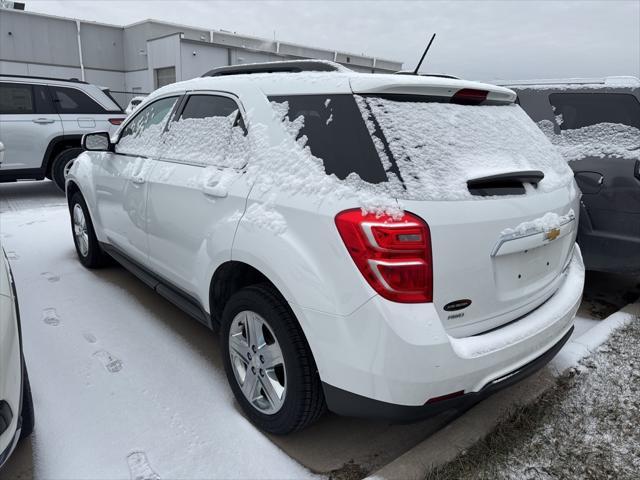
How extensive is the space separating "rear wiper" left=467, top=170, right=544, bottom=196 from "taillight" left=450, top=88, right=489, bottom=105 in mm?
430

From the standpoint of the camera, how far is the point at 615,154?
Answer: 12.2 feet

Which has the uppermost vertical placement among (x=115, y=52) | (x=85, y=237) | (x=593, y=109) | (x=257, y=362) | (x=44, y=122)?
(x=115, y=52)

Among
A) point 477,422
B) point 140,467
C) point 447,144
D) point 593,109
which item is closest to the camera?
point 447,144

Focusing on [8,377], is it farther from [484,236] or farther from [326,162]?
[484,236]

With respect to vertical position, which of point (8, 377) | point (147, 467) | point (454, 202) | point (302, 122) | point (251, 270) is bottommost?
point (147, 467)

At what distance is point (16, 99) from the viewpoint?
23.6 feet

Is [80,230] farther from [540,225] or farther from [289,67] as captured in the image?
[540,225]

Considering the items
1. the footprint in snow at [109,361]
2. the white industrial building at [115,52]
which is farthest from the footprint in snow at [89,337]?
the white industrial building at [115,52]

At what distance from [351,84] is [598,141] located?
116 inches

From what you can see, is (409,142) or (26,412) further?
(26,412)

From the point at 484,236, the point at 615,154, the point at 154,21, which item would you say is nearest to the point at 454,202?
the point at 484,236

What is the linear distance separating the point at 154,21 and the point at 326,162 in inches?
1194

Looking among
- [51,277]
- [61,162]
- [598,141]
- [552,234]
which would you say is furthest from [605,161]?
[61,162]

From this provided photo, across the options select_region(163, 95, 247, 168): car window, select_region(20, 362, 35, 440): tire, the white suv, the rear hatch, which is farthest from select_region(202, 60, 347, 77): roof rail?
the white suv
